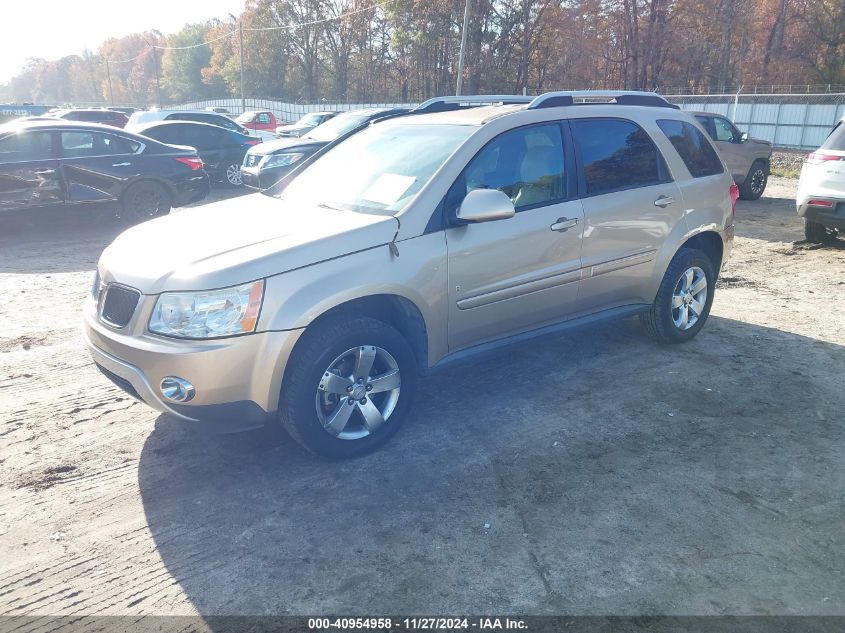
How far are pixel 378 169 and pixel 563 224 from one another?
50.5 inches

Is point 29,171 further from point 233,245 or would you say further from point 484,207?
point 484,207

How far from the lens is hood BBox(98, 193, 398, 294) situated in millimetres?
3303

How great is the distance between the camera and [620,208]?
473cm

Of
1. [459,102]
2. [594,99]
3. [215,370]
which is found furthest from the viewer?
[459,102]

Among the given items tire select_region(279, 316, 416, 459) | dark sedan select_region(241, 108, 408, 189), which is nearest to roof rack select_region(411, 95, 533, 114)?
tire select_region(279, 316, 416, 459)

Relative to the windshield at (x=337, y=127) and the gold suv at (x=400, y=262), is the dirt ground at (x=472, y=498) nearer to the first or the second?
the gold suv at (x=400, y=262)

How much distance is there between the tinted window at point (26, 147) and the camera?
29.8 feet

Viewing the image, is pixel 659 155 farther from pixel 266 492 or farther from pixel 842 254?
pixel 842 254

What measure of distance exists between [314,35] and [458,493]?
6428cm

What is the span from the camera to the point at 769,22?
125 ft

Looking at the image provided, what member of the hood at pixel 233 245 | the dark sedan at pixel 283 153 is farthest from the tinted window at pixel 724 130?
the hood at pixel 233 245

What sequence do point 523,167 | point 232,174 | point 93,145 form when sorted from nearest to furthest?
point 523,167, point 93,145, point 232,174

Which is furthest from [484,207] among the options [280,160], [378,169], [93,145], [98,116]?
[98,116]

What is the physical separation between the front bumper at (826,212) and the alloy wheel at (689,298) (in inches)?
163
